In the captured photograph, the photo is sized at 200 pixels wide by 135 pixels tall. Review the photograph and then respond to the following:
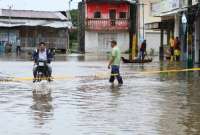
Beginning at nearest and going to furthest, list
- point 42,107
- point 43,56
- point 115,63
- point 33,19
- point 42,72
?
point 42,107, point 43,56, point 42,72, point 115,63, point 33,19

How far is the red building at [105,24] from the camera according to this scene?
79438mm

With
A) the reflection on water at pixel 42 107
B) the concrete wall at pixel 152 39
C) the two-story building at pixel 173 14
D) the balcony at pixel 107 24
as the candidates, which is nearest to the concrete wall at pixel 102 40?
the balcony at pixel 107 24

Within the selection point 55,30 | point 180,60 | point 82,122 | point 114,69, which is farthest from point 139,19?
point 82,122

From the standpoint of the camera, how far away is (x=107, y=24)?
8025 cm

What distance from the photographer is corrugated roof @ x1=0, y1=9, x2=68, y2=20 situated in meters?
82.0

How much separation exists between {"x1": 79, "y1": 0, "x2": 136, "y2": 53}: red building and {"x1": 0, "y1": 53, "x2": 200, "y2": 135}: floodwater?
5628 cm

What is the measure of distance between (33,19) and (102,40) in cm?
921

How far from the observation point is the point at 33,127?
37.9 feet

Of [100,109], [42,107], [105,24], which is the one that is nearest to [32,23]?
[105,24]

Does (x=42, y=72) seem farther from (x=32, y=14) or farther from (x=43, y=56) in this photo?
(x=32, y=14)

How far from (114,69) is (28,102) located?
276 inches

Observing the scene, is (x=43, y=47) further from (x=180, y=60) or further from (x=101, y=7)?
(x=101, y=7)

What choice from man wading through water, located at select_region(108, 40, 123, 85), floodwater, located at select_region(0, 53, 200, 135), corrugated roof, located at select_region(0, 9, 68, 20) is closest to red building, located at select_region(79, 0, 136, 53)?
corrugated roof, located at select_region(0, 9, 68, 20)

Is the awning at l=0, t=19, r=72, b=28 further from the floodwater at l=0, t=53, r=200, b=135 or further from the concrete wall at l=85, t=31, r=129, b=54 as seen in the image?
the floodwater at l=0, t=53, r=200, b=135
